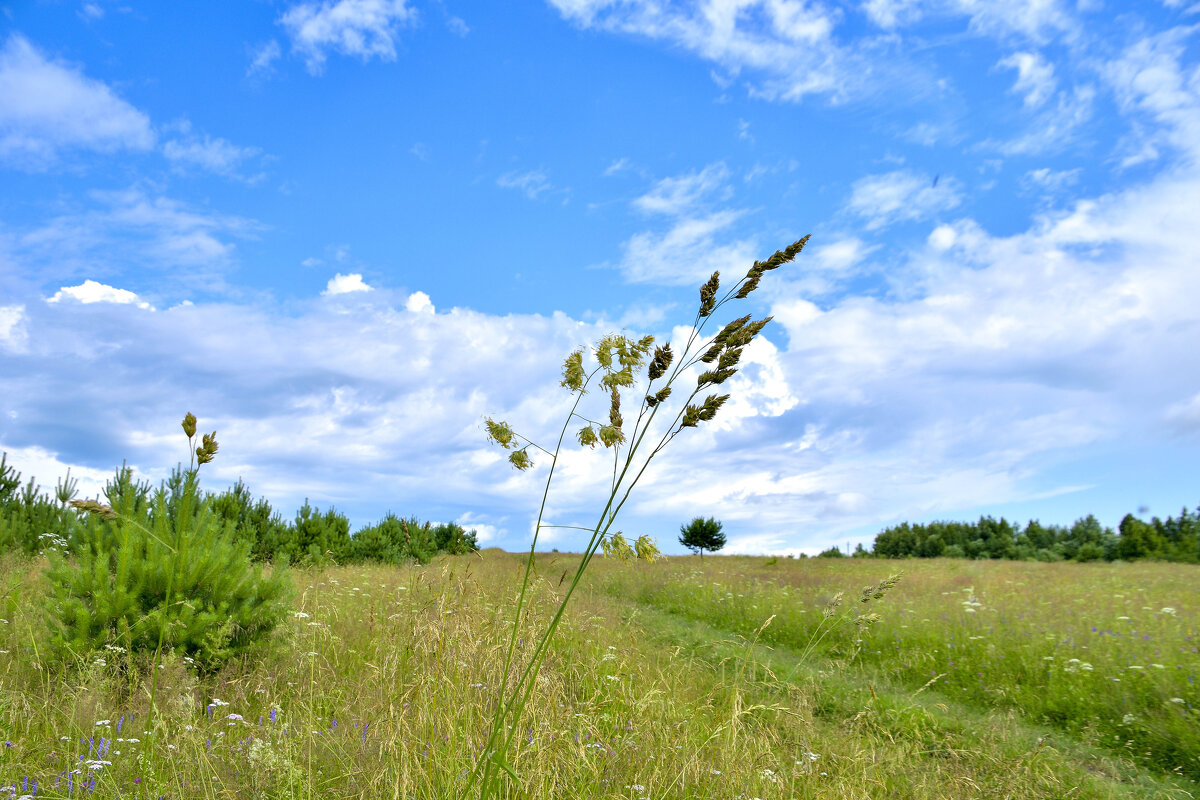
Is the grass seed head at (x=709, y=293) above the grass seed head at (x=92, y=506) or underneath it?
above

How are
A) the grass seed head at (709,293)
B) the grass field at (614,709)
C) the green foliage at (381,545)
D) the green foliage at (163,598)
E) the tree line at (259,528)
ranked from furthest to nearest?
the green foliage at (381,545) < the tree line at (259,528) < the green foliage at (163,598) < the grass field at (614,709) < the grass seed head at (709,293)

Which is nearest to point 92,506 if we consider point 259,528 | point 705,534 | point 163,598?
point 163,598

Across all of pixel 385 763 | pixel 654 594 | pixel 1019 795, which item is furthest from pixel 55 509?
pixel 1019 795

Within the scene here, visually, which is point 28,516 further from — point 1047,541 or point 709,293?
point 1047,541

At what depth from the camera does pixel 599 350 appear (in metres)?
2.91

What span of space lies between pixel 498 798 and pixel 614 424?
2.12 m

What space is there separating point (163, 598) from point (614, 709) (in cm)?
406

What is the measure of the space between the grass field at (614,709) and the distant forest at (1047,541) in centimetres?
2224

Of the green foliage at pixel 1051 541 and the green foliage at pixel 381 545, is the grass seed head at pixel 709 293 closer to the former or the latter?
the green foliage at pixel 381 545

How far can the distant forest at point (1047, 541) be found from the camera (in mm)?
28703

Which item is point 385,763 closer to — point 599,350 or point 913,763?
point 599,350

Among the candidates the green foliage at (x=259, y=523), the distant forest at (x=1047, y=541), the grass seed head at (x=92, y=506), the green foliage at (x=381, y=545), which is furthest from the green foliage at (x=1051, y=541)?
the grass seed head at (x=92, y=506)

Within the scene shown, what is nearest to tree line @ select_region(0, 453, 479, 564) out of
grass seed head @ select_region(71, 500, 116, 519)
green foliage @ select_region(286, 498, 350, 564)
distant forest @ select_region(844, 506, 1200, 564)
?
green foliage @ select_region(286, 498, 350, 564)

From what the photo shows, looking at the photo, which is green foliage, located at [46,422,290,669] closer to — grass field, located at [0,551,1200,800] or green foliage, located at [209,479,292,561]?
grass field, located at [0,551,1200,800]
